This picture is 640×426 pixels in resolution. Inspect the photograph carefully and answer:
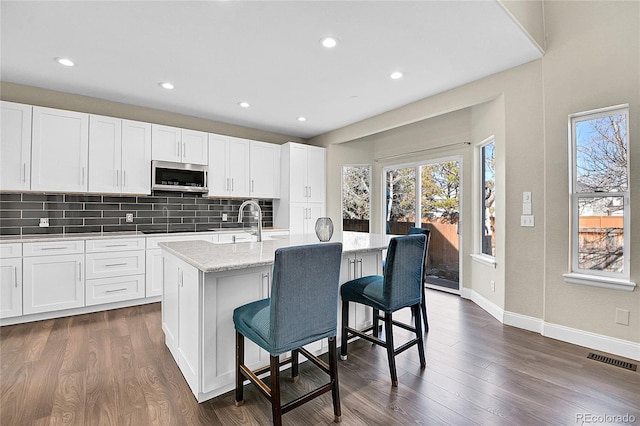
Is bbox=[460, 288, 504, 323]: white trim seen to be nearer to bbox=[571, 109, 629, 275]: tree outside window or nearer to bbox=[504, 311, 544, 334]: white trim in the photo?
bbox=[504, 311, 544, 334]: white trim

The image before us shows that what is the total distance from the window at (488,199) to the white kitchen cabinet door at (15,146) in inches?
213

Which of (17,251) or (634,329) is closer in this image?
(634,329)

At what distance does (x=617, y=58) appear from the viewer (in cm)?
252

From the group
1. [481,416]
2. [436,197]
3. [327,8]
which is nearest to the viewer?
[481,416]

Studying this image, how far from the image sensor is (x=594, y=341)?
8.55 ft

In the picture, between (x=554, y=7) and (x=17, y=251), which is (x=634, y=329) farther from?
(x=17, y=251)

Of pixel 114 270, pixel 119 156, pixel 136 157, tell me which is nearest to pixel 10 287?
pixel 114 270

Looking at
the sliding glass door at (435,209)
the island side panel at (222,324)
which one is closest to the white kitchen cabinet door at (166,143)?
the island side panel at (222,324)

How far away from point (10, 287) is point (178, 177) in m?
2.13

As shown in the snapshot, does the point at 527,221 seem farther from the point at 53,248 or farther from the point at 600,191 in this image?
the point at 53,248

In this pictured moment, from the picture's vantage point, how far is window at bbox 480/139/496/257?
3.77m

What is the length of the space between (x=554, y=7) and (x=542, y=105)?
2.93 ft

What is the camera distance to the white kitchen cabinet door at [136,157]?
3.97m

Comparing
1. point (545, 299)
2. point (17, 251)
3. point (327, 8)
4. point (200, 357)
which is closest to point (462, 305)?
point (545, 299)
